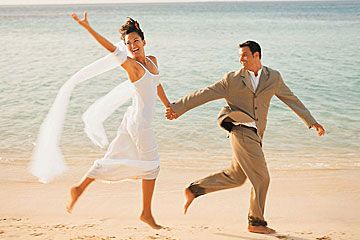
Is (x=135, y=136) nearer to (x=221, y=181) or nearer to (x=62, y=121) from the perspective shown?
(x=62, y=121)

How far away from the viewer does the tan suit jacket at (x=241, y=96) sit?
18.6 ft

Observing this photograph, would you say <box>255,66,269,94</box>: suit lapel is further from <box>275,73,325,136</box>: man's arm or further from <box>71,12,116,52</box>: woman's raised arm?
<box>71,12,116,52</box>: woman's raised arm

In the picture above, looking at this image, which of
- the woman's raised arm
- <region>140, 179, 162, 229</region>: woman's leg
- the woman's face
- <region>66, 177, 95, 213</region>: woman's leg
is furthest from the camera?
<region>140, 179, 162, 229</region>: woman's leg

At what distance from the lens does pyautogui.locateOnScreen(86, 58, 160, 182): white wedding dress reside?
5359 millimetres

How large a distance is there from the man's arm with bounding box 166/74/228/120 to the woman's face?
2.33ft

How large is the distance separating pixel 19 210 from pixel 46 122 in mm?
1712

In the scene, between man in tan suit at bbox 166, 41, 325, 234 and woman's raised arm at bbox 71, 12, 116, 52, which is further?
man in tan suit at bbox 166, 41, 325, 234

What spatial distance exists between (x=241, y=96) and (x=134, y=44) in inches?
43.1

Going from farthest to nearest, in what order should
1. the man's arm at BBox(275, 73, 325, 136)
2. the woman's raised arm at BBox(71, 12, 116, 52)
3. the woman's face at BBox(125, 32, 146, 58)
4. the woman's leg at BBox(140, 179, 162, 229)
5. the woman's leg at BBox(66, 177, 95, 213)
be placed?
the man's arm at BBox(275, 73, 325, 136) < the woman's leg at BBox(140, 179, 162, 229) < the woman's leg at BBox(66, 177, 95, 213) < the woman's face at BBox(125, 32, 146, 58) < the woman's raised arm at BBox(71, 12, 116, 52)

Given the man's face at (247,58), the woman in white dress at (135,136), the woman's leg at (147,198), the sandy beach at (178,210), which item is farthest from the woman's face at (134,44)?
the sandy beach at (178,210)

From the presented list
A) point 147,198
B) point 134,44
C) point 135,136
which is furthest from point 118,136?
point 134,44

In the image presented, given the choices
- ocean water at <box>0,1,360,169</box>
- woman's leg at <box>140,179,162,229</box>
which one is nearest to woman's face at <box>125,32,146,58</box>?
woman's leg at <box>140,179,162,229</box>

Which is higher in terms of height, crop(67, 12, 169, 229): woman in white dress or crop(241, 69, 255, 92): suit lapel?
crop(241, 69, 255, 92): suit lapel

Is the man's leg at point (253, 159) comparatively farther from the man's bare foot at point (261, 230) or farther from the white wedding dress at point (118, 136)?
the white wedding dress at point (118, 136)
